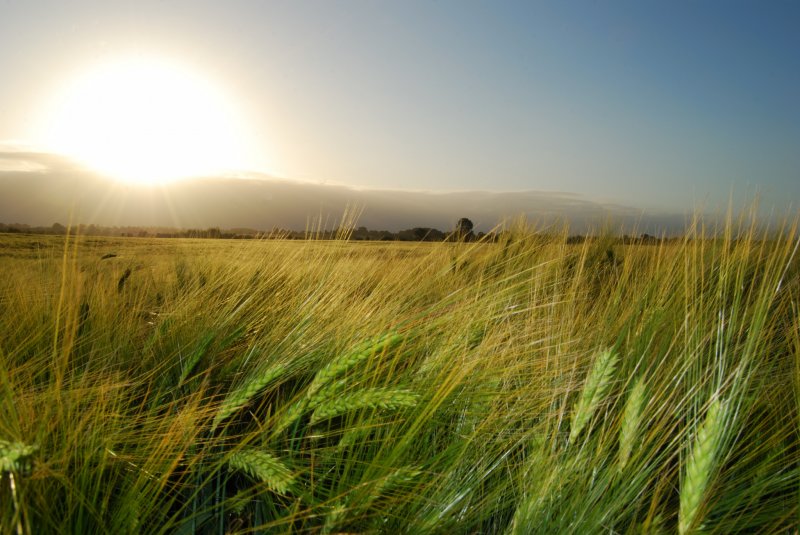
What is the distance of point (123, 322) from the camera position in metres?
2.03

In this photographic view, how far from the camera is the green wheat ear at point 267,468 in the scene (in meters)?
1.00

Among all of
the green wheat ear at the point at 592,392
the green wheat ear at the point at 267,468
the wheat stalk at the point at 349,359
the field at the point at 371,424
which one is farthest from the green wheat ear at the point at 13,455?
the green wheat ear at the point at 592,392

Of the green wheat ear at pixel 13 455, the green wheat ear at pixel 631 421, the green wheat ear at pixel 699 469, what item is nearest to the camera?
the green wheat ear at pixel 13 455

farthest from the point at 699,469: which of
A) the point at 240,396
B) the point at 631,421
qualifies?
the point at 240,396

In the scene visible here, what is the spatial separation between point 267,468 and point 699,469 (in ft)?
2.76

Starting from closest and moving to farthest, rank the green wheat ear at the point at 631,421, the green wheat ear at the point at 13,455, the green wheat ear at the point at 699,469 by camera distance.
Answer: the green wheat ear at the point at 13,455, the green wheat ear at the point at 699,469, the green wheat ear at the point at 631,421

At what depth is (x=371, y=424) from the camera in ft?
4.05

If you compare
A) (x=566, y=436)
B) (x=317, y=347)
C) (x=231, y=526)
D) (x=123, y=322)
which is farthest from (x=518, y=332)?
(x=123, y=322)

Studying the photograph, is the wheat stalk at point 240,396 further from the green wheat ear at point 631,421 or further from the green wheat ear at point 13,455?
the green wheat ear at point 631,421

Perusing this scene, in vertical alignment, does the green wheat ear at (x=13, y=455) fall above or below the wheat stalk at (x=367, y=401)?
above

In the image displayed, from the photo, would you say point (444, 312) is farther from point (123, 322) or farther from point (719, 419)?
point (123, 322)

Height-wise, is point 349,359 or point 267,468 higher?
point 349,359

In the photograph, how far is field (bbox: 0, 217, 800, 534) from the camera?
3.43 ft

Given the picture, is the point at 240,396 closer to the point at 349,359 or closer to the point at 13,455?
the point at 349,359
